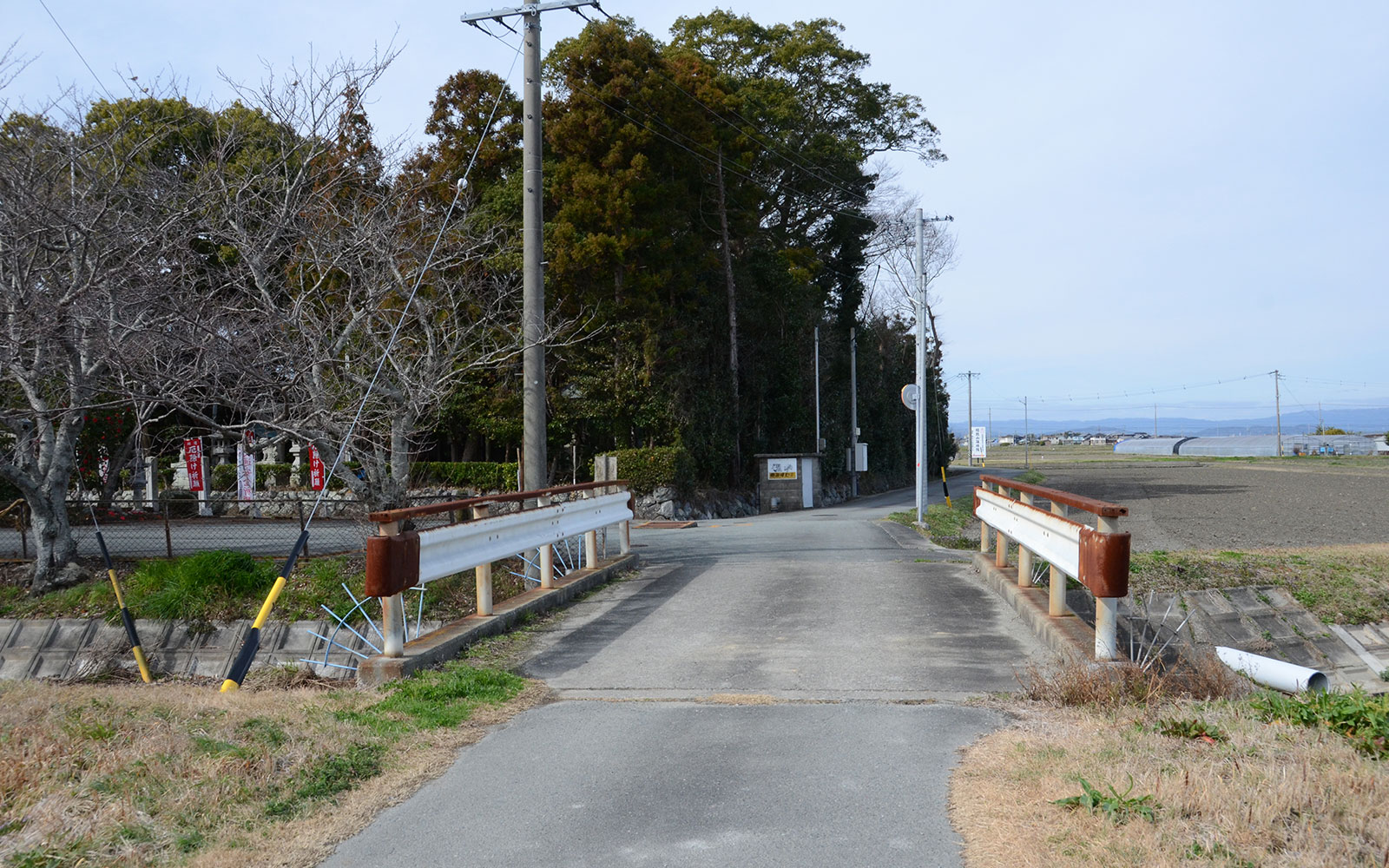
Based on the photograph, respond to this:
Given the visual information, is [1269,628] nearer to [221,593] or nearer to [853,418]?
[221,593]

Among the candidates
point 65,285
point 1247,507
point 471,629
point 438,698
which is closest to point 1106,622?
point 438,698

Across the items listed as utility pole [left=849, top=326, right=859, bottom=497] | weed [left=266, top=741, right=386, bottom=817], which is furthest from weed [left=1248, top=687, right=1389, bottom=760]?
utility pole [left=849, top=326, right=859, bottom=497]

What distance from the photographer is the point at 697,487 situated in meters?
32.7

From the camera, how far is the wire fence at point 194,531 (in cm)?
1454

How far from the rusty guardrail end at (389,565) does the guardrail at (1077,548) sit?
14.7ft

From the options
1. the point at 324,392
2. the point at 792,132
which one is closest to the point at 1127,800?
the point at 324,392

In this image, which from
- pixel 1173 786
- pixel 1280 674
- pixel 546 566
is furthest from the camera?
pixel 546 566

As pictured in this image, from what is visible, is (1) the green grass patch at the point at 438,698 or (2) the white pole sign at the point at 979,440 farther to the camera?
(2) the white pole sign at the point at 979,440

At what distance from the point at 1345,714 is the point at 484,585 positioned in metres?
6.26

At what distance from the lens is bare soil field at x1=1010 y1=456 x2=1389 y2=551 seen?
2155 centimetres

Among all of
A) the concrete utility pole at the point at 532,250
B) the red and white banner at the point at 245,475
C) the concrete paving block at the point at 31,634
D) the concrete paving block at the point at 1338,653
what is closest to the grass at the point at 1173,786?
the concrete utility pole at the point at 532,250

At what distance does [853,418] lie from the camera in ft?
140

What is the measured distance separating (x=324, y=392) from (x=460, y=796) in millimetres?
8313

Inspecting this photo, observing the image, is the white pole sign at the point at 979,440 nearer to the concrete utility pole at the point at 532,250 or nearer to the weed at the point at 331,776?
the concrete utility pole at the point at 532,250
